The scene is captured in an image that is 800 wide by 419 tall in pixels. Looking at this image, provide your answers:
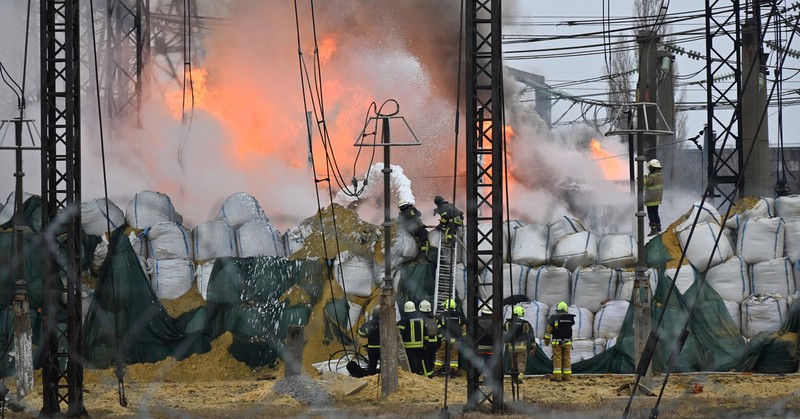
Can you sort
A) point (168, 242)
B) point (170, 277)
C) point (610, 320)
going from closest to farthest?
1. point (610, 320)
2. point (170, 277)
3. point (168, 242)

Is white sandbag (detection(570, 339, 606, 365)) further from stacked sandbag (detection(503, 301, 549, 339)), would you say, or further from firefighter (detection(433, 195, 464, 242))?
firefighter (detection(433, 195, 464, 242))

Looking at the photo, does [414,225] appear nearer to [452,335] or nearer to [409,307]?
[409,307]

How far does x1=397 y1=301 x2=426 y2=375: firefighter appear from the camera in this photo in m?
19.7

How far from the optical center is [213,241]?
2506cm

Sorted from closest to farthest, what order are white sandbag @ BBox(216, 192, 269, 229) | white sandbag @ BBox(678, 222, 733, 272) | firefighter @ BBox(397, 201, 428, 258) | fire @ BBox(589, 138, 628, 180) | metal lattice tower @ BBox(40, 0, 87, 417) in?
metal lattice tower @ BBox(40, 0, 87, 417)
white sandbag @ BBox(678, 222, 733, 272)
firefighter @ BBox(397, 201, 428, 258)
white sandbag @ BBox(216, 192, 269, 229)
fire @ BBox(589, 138, 628, 180)

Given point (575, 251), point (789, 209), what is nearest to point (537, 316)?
point (575, 251)

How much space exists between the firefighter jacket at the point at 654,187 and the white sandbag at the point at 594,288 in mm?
2170

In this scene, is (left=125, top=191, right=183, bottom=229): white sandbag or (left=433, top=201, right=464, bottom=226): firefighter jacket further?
(left=125, top=191, right=183, bottom=229): white sandbag

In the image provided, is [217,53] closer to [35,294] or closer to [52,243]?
[35,294]

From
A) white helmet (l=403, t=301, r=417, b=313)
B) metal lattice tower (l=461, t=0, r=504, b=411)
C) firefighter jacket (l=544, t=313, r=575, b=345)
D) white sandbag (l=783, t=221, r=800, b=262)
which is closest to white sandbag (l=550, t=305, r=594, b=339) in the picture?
firefighter jacket (l=544, t=313, r=575, b=345)

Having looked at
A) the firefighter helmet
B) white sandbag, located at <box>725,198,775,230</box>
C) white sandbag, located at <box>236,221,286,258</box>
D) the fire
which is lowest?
the firefighter helmet

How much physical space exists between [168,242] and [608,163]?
80.0 feet

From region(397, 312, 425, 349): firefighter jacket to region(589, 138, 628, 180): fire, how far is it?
1024 inches

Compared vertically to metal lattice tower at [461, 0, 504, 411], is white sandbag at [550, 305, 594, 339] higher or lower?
lower
